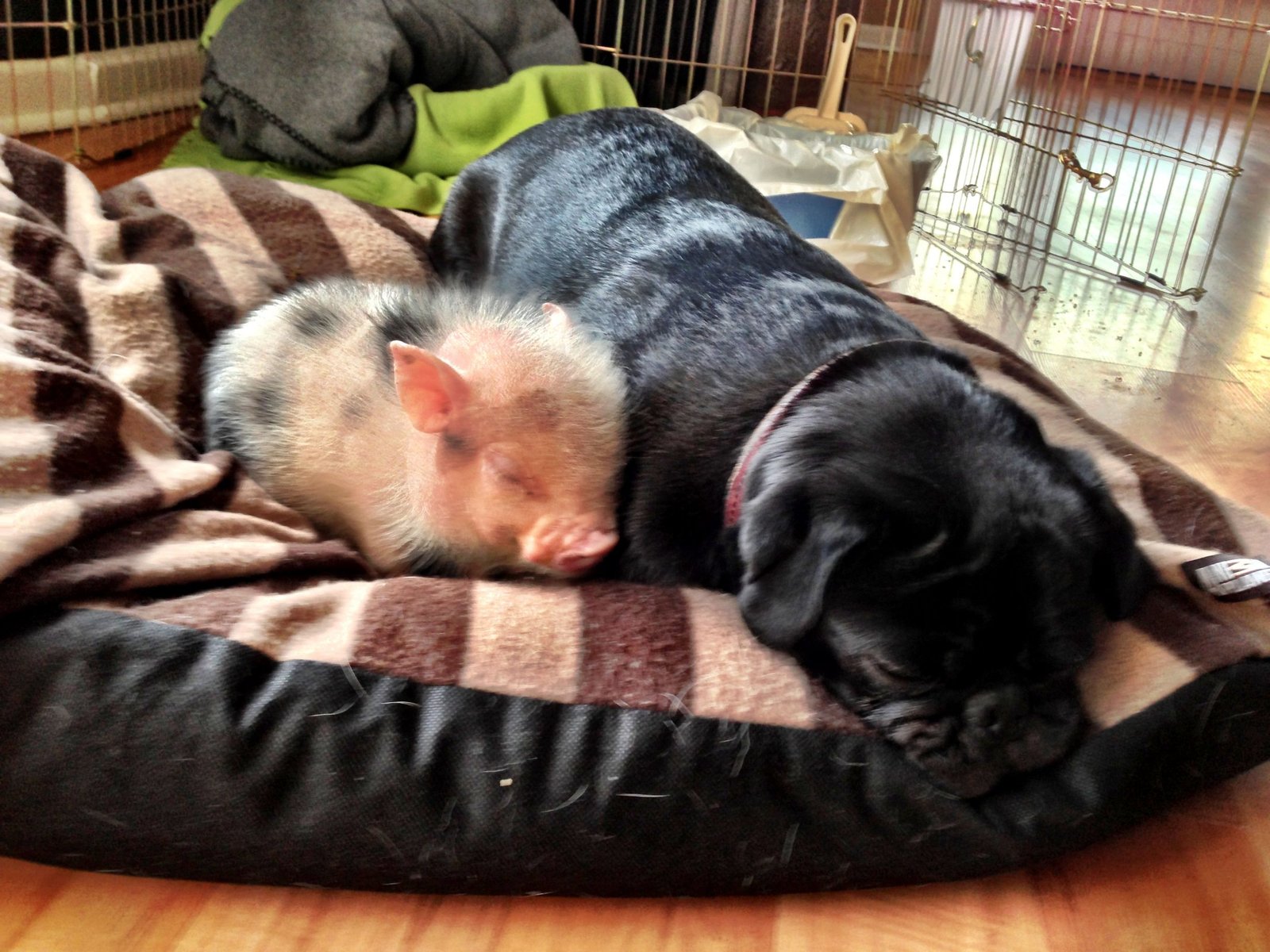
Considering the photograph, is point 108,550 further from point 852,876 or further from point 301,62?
point 301,62

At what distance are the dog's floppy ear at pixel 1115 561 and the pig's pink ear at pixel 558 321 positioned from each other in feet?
2.58

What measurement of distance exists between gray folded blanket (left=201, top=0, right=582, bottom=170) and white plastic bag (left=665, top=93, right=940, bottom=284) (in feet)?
3.25

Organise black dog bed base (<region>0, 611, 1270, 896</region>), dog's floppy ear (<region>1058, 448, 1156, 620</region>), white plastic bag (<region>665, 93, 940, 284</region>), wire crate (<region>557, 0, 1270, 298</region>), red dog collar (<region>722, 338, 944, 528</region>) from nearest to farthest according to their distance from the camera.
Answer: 1. black dog bed base (<region>0, 611, 1270, 896</region>)
2. dog's floppy ear (<region>1058, 448, 1156, 620</region>)
3. red dog collar (<region>722, 338, 944, 528</region>)
4. white plastic bag (<region>665, 93, 940, 284</region>)
5. wire crate (<region>557, 0, 1270, 298</region>)

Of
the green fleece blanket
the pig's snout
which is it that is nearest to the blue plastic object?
the green fleece blanket

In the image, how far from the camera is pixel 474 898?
1247mm

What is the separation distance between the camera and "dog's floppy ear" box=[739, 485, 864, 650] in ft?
3.96

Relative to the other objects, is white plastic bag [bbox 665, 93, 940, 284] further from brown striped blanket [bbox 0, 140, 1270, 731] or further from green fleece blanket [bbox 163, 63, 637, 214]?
brown striped blanket [bbox 0, 140, 1270, 731]

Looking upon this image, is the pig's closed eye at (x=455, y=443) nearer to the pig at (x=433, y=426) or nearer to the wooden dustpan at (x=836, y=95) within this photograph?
the pig at (x=433, y=426)

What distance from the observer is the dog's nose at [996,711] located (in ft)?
3.99

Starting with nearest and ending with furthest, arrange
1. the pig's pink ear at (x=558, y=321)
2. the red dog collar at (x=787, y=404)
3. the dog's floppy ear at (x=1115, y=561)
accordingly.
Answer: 1. the dog's floppy ear at (x=1115, y=561)
2. the red dog collar at (x=787, y=404)
3. the pig's pink ear at (x=558, y=321)

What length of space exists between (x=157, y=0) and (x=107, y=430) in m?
2.99

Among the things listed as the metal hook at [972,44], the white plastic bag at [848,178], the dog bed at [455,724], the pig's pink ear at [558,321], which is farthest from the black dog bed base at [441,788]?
the metal hook at [972,44]

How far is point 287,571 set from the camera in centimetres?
144

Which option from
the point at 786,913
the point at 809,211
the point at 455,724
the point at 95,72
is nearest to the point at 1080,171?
the point at 809,211
